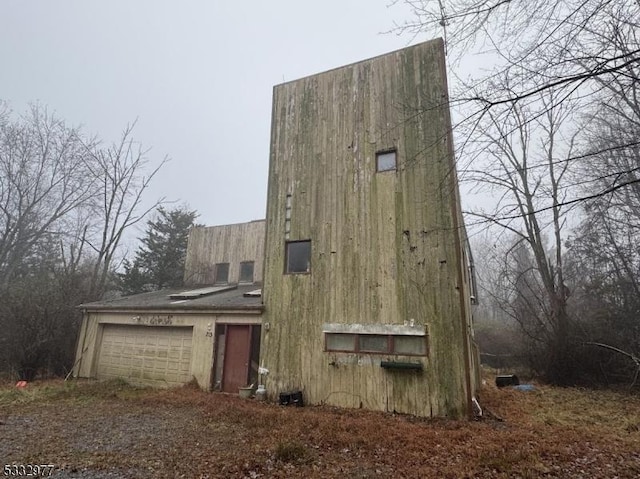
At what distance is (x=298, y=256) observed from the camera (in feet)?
32.6

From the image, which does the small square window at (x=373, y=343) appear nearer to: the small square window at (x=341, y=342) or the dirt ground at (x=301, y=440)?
the small square window at (x=341, y=342)

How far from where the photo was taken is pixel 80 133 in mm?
20328

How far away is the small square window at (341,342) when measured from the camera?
862 cm

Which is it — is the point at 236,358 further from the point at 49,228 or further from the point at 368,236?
the point at 49,228

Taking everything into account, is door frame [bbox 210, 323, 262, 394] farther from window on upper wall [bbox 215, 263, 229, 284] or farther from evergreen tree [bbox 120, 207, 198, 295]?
evergreen tree [bbox 120, 207, 198, 295]

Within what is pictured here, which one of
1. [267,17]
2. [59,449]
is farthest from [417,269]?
[59,449]

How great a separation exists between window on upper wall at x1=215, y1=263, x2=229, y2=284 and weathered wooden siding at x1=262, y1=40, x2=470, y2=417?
943cm

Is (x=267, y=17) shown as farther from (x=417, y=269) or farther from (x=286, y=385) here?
(x=286, y=385)

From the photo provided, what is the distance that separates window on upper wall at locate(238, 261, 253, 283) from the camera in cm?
1817

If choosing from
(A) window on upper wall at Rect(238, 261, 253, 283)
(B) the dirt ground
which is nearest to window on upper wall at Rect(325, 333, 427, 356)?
(B) the dirt ground

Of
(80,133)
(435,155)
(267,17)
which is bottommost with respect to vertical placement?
(435,155)

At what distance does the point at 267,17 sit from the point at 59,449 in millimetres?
8764

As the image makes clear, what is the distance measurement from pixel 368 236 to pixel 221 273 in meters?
12.2

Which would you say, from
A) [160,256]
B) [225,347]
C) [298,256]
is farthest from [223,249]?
[298,256]
